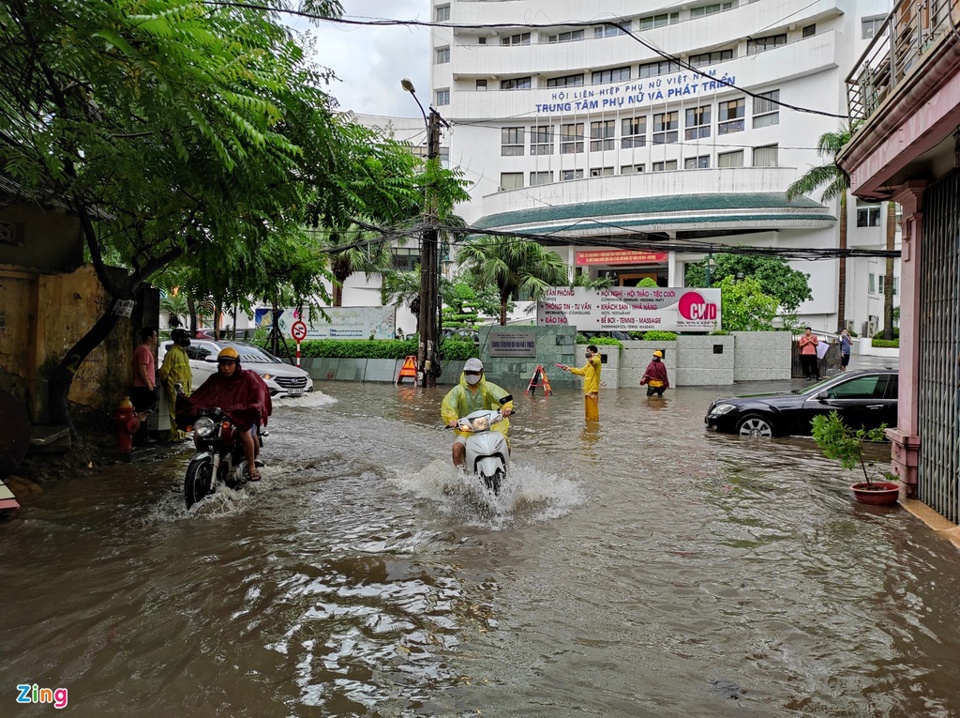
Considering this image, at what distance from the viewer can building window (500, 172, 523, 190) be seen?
170 ft

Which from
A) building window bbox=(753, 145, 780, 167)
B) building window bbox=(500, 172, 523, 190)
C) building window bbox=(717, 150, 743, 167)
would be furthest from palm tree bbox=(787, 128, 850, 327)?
building window bbox=(500, 172, 523, 190)

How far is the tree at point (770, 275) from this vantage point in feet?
124

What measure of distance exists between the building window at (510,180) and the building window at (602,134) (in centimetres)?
581

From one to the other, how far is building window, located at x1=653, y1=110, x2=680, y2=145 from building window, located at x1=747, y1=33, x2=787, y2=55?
6092 millimetres

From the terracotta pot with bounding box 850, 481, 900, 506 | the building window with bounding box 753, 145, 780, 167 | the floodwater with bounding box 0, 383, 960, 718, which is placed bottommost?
the floodwater with bounding box 0, 383, 960, 718

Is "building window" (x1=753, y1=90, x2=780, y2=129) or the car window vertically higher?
"building window" (x1=753, y1=90, x2=780, y2=129)

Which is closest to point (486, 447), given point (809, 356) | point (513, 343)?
point (513, 343)

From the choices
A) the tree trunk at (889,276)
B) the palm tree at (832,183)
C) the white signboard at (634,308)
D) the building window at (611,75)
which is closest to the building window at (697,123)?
the building window at (611,75)

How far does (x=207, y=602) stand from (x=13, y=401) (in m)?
4.05

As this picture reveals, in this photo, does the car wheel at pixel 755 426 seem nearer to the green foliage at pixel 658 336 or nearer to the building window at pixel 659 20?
the green foliage at pixel 658 336

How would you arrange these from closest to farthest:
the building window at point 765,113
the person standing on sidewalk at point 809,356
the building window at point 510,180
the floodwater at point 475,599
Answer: the floodwater at point 475,599 → the person standing on sidewalk at point 809,356 → the building window at point 765,113 → the building window at point 510,180

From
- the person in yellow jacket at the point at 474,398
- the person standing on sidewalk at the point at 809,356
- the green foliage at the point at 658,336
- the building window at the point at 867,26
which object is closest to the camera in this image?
the person in yellow jacket at the point at 474,398

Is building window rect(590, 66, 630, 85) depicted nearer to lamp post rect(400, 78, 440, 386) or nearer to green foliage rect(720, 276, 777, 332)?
green foliage rect(720, 276, 777, 332)

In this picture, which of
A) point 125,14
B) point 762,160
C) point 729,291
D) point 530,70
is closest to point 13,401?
point 125,14
